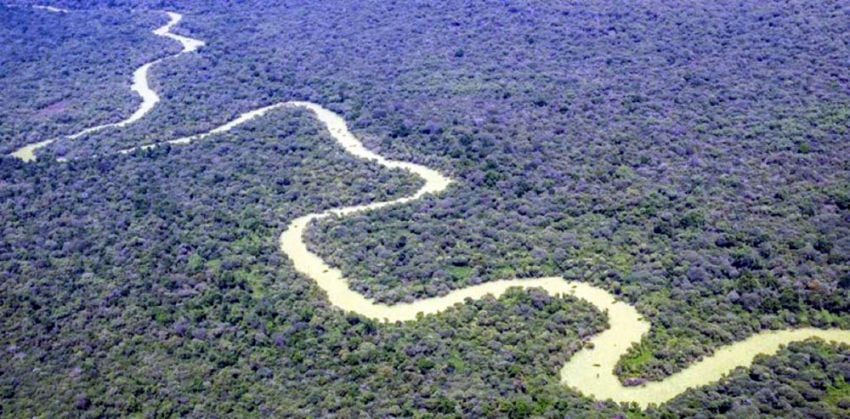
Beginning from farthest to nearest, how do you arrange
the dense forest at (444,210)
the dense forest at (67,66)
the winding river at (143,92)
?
the dense forest at (67,66) → the winding river at (143,92) → the dense forest at (444,210)

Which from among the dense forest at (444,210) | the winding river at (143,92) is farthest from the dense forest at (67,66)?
the winding river at (143,92)

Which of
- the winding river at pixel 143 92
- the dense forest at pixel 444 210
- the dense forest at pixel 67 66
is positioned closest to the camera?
the dense forest at pixel 444 210

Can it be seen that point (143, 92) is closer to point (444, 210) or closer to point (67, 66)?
point (67, 66)

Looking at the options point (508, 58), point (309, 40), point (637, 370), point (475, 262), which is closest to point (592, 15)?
point (508, 58)

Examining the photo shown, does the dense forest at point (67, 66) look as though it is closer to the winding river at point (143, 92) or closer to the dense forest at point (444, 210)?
the dense forest at point (444, 210)

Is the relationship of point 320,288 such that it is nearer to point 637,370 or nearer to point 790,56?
point 637,370

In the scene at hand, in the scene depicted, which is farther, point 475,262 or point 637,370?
point 475,262

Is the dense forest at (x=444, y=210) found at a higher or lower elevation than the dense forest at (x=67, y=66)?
higher

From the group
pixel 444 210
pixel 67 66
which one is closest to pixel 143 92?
pixel 67 66
